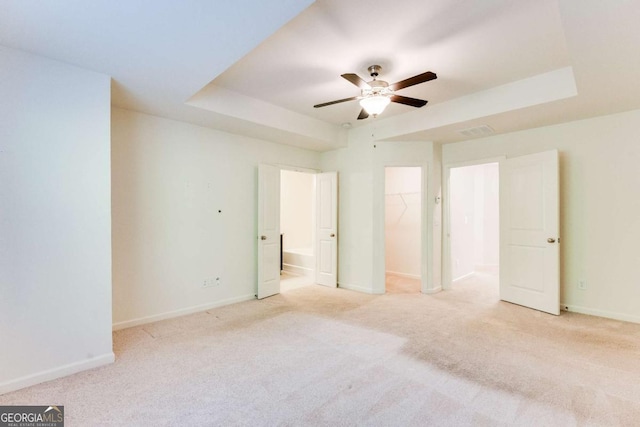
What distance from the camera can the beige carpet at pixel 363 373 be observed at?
1.93 meters

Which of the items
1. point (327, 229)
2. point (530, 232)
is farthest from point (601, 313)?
point (327, 229)

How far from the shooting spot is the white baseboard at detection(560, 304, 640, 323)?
3518 mm

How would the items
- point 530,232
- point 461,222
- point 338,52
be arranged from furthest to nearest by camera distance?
1. point 461,222
2. point 530,232
3. point 338,52

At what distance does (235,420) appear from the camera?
1.88 m

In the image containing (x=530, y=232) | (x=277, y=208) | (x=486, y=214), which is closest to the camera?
(x=530, y=232)

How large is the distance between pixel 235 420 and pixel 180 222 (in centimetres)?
264

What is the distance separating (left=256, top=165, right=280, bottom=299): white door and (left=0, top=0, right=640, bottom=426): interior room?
37mm

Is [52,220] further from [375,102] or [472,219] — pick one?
[472,219]

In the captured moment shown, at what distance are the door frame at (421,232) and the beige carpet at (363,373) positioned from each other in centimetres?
108

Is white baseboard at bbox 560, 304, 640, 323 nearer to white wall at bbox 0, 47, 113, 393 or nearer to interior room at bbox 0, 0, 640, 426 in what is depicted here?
interior room at bbox 0, 0, 640, 426

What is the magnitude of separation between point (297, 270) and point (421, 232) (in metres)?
2.74

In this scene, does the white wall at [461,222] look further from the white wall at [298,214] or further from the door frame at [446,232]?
the white wall at [298,214]

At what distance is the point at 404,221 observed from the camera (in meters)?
6.35

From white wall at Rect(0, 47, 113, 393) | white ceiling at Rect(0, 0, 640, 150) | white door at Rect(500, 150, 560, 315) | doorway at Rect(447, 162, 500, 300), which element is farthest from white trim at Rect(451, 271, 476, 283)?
white wall at Rect(0, 47, 113, 393)
